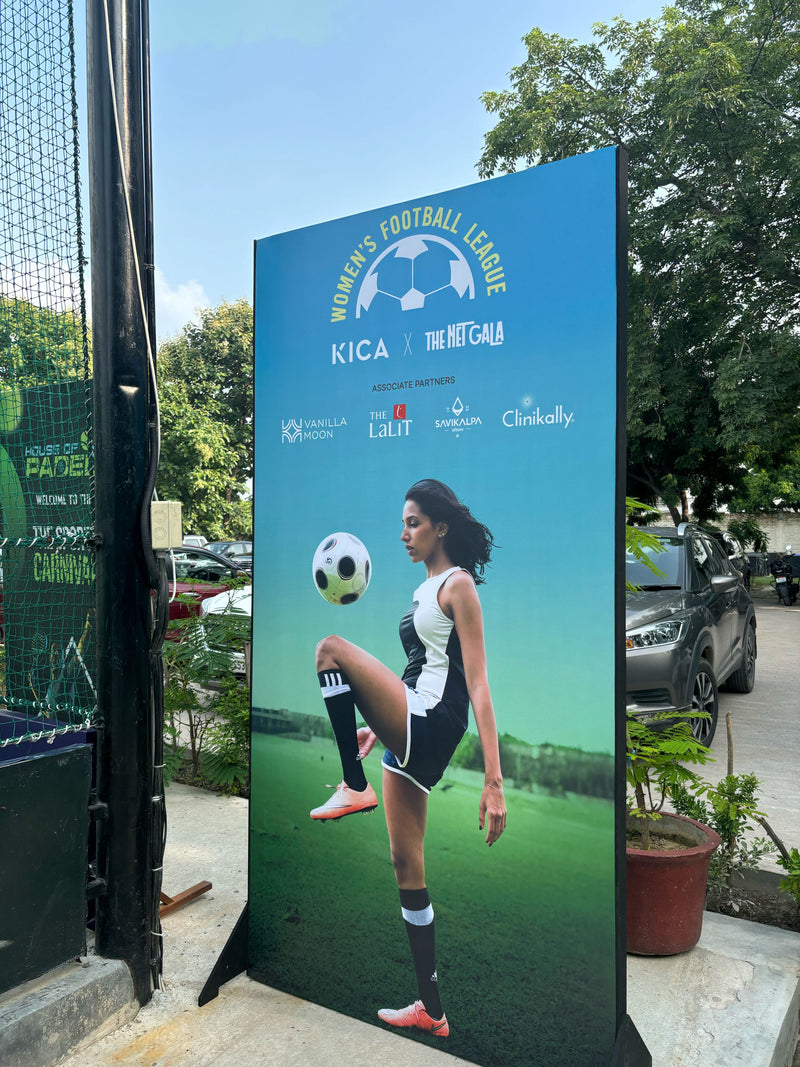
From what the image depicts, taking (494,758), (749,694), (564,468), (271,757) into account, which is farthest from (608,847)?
(749,694)

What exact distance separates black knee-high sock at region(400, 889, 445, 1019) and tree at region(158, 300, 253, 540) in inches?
756

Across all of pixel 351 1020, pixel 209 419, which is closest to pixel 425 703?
pixel 351 1020

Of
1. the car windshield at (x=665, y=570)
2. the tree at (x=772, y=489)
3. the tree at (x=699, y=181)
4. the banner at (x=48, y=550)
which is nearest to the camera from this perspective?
the banner at (x=48, y=550)

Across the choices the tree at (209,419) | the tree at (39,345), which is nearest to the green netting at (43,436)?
the tree at (39,345)

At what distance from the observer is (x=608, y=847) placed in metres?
2.24

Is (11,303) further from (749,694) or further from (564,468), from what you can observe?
(749,694)

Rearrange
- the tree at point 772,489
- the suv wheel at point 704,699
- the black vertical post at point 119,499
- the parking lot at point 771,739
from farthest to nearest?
the tree at point 772,489 → the suv wheel at point 704,699 → the parking lot at point 771,739 → the black vertical post at point 119,499

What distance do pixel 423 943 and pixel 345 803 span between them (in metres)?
0.49

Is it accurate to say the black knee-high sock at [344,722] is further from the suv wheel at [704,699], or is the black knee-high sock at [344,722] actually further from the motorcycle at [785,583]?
the motorcycle at [785,583]

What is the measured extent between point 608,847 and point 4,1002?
2.00 metres

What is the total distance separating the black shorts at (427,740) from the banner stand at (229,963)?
1037 mm

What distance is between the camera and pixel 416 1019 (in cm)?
260

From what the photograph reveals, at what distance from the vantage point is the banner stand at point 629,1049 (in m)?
2.22

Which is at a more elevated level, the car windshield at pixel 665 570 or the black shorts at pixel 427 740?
the car windshield at pixel 665 570
